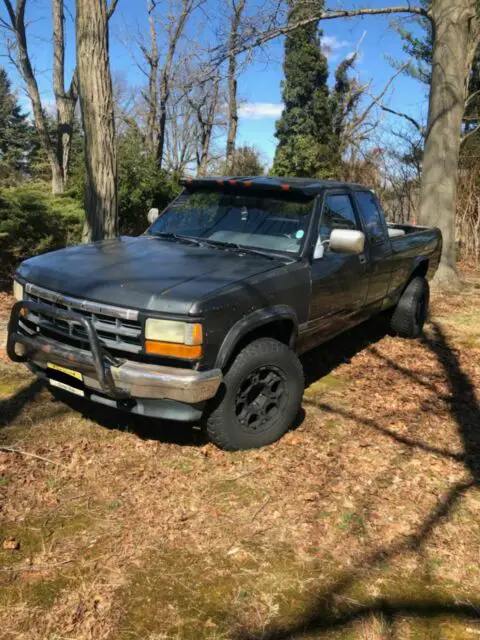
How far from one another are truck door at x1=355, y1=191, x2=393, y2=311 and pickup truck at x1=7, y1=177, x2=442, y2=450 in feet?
0.31

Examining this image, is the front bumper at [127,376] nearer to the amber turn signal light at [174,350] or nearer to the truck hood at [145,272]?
the amber turn signal light at [174,350]

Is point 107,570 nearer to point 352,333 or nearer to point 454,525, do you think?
point 454,525

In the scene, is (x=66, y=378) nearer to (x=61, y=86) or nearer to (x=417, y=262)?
(x=417, y=262)

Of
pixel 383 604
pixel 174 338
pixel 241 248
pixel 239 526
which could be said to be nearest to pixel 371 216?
pixel 241 248

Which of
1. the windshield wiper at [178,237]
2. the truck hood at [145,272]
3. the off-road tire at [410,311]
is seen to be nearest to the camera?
the truck hood at [145,272]

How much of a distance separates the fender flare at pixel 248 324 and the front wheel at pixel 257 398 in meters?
0.17

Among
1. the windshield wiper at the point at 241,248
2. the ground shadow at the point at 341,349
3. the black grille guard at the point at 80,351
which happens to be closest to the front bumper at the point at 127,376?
the black grille guard at the point at 80,351

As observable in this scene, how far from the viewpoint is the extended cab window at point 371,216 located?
209 inches

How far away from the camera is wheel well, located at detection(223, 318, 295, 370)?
359 centimetres

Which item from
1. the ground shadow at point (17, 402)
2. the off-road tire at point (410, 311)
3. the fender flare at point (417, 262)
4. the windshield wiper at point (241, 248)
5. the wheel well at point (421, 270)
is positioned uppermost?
the windshield wiper at point (241, 248)

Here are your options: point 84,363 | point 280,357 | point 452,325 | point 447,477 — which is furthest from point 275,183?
point 452,325

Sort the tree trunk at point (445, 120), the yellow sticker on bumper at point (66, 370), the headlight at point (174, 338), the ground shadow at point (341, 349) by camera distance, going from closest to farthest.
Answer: the headlight at point (174, 338) → the yellow sticker on bumper at point (66, 370) → the ground shadow at point (341, 349) → the tree trunk at point (445, 120)

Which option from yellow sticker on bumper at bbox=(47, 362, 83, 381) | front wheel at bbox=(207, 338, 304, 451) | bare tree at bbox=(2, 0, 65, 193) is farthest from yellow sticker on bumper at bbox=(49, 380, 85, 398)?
bare tree at bbox=(2, 0, 65, 193)

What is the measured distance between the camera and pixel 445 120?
9.65 metres
